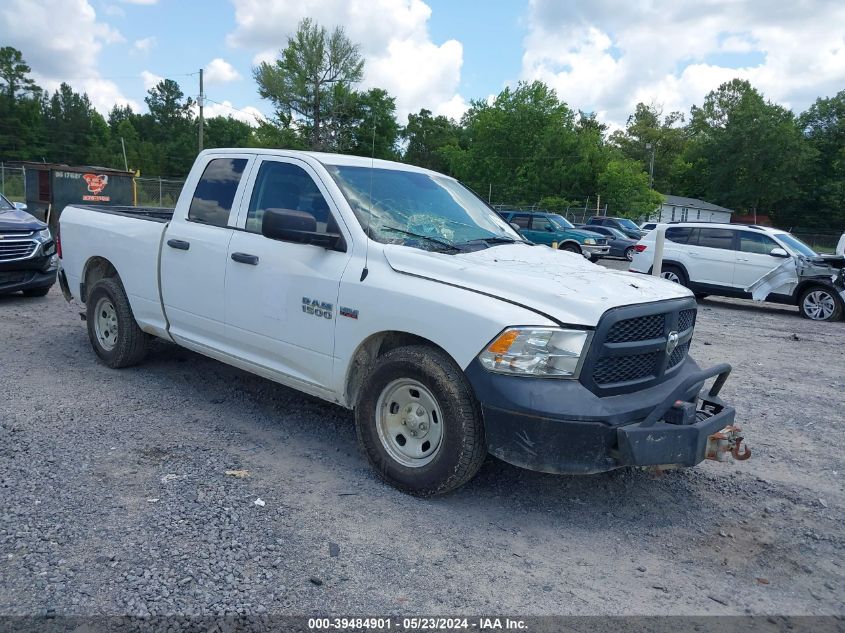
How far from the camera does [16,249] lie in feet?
31.1

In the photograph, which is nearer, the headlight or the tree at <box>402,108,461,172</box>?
the headlight

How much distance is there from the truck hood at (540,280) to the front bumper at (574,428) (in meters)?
0.39

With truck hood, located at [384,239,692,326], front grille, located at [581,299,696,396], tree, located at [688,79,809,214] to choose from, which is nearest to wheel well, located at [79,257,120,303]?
truck hood, located at [384,239,692,326]

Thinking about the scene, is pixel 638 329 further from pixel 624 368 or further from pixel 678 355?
pixel 678 355

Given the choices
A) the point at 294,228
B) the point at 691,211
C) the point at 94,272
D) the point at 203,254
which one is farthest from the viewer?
the point at 691,211

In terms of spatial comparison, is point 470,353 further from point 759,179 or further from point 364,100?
point 759,179

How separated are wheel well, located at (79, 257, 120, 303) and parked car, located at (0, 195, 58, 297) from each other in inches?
144

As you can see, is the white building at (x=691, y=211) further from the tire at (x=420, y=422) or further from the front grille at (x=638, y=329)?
the tire at (x=420, y=422)

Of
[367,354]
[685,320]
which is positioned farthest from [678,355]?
[367,354]

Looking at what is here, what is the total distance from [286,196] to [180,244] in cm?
109

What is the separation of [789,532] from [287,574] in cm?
273

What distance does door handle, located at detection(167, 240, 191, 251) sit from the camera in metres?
5.25

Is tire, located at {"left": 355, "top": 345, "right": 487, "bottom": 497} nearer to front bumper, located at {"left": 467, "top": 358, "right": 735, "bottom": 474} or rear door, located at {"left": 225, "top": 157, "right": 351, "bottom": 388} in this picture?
front bumper, located at {"left": 467, "top": 358, "right": 735, "bottom": 474}

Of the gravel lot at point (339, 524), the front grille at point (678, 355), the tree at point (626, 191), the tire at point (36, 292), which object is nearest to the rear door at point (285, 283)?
the gravel lot at point (339, 524)
